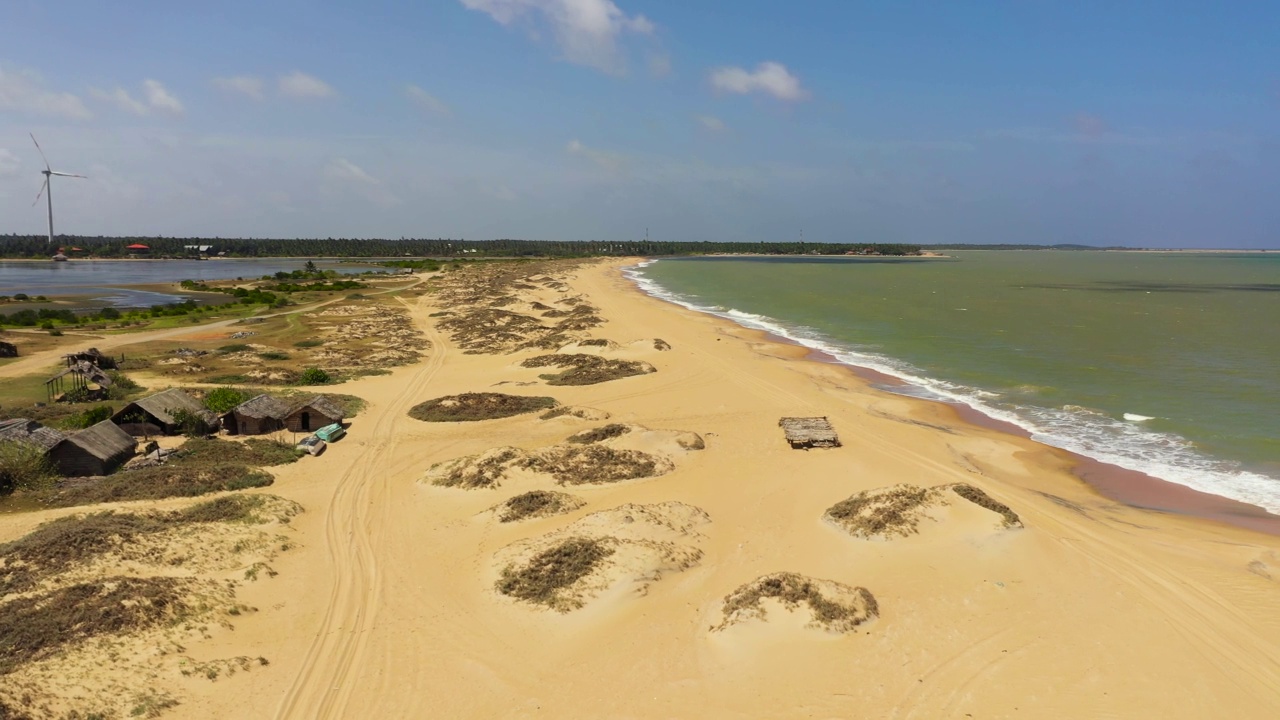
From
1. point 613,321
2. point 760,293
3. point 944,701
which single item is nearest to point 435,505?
point 944,701

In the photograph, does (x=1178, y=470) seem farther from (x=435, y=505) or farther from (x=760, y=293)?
(x=760, y=293)

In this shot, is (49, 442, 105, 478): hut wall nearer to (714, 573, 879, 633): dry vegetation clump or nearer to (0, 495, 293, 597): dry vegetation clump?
(0, 495, 293, 597): dry vegetation clump

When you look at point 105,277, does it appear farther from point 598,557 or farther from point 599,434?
point 598,557

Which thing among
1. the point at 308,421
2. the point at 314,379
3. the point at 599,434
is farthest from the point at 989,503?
the point at 314,379

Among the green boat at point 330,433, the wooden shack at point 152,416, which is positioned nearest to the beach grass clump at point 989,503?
the green boat at point 330,433

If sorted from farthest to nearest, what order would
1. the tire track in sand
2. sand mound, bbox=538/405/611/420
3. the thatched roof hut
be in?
sand mound, bbox=538/405/611/420 < the thatched roof hut < the tire track in sand

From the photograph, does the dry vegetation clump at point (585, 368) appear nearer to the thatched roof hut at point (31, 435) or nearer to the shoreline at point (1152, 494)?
the shoreline at point (1152, 494)

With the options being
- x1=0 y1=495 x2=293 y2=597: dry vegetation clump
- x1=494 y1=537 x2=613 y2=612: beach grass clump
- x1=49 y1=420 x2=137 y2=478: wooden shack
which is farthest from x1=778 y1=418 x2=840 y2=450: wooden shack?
x1=49 y1=420 x2=137 y2=478: wooden shack
